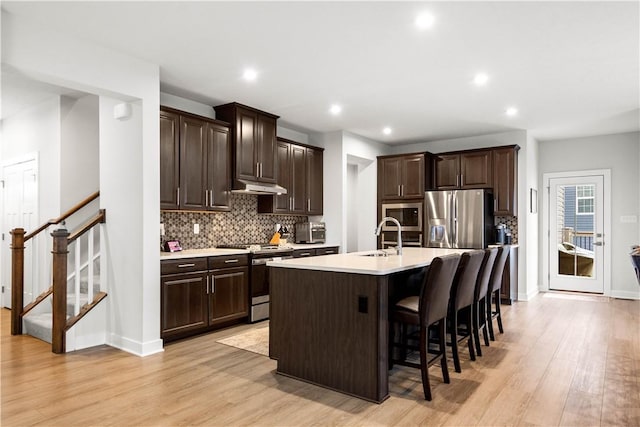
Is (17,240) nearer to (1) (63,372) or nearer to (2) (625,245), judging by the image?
(1) (63,372)

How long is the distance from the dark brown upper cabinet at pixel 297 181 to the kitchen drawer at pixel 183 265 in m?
1.66

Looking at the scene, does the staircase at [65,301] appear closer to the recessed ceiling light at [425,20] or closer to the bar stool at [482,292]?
the recessed ceiling light at [425,20]

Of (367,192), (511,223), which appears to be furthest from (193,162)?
(511,223)

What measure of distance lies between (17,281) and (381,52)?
435 cm

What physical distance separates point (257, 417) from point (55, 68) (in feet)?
9.52

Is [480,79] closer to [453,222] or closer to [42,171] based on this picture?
[453,222]

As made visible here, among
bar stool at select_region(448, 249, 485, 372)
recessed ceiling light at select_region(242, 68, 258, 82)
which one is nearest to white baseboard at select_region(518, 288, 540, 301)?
bar stool at select_region(448, 249, 485, 372)

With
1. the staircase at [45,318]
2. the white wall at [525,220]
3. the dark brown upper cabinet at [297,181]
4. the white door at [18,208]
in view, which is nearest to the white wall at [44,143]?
the white door at [18,208]

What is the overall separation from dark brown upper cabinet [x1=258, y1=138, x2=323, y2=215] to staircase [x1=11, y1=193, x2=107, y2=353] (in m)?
2.30

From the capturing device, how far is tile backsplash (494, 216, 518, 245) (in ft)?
21.8

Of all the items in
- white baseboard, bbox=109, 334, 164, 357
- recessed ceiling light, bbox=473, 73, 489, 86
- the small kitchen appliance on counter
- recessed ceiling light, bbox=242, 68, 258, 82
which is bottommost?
white baseboard, bbox=109, 334, 164, 357

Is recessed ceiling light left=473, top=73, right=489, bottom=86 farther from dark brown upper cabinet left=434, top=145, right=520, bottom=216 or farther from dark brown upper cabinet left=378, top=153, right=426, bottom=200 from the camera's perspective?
dark brown upper cabinet left=378, top=153, right=426, bottom=200

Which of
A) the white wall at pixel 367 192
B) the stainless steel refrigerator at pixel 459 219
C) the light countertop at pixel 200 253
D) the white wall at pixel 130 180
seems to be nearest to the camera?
the white wall at pixel 130 180

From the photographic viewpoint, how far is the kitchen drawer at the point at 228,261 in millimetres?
4441
